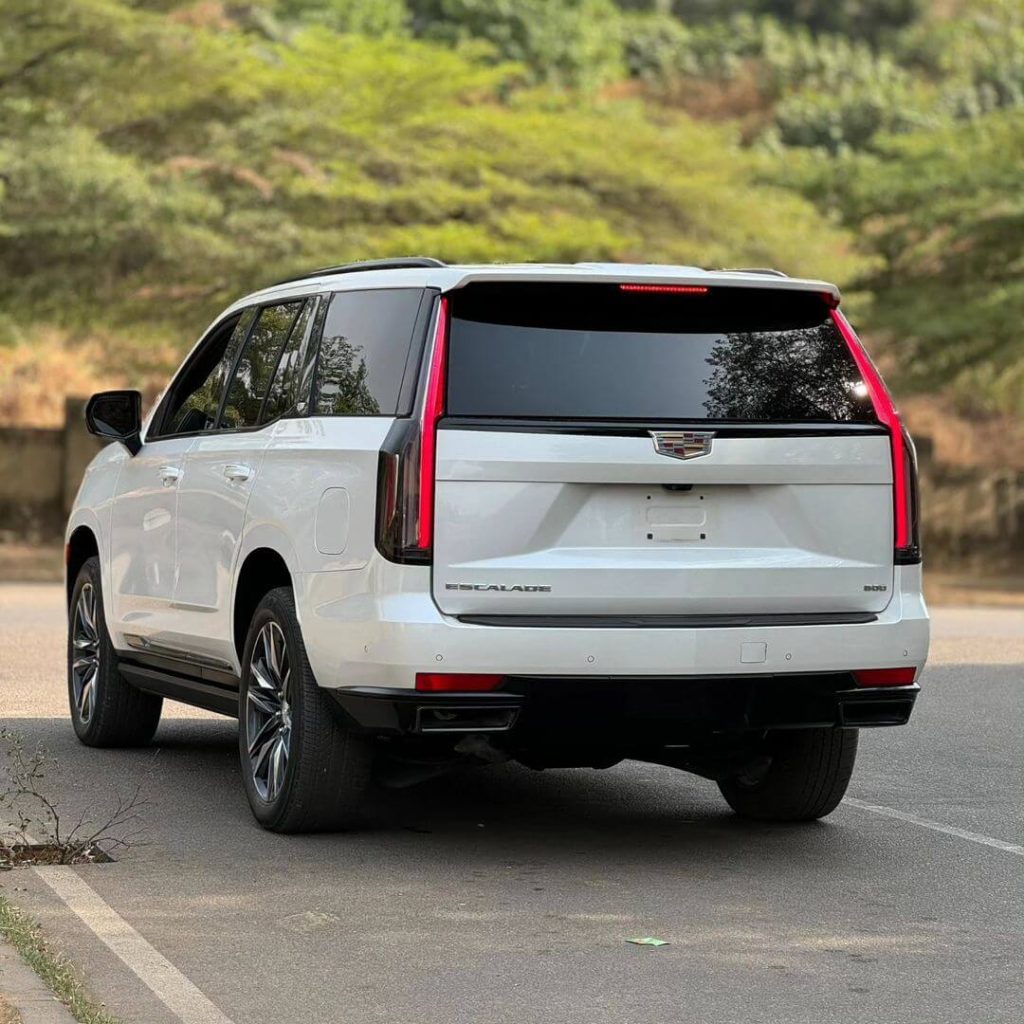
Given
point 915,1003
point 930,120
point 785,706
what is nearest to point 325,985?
point 915,1003

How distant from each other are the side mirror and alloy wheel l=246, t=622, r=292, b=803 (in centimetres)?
201

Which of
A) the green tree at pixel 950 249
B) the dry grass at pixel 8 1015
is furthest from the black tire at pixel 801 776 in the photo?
the green tree at pixel 950 249

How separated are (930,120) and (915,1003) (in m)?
44.0

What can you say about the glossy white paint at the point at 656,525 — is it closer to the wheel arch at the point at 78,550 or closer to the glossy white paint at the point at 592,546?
the glossy white paint at the point at 592,546

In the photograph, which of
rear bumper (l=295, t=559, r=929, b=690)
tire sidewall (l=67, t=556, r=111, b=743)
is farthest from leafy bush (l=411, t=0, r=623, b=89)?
rear bumper (l=295, t=559, r=929, b=690)

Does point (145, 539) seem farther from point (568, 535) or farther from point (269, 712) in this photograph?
point (568, 535)

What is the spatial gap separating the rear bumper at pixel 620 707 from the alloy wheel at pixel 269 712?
0.57 m

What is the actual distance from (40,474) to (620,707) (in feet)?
78.1

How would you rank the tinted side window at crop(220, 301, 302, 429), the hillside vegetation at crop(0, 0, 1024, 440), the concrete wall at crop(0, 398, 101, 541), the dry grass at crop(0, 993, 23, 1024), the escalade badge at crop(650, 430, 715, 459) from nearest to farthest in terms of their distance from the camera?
the dry grass at crop(0, 993, 23, 1024) < the escalade badge at crop(650, 430, 715, 459) < the tinted side window at crop(220, 301, 302, 429) < the hillside vegetation at crop(0, 0, 1024, 440) < the concrete wall at crop(0, 398, 101, 541)

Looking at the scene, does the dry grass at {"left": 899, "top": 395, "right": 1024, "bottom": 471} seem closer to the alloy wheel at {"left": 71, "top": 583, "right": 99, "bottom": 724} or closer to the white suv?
the alloy wheel at {"left": 71, "top": 583, "right": 99, "bottom": 724}

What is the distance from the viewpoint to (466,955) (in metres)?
6.23

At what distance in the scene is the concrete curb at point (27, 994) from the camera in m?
5.28

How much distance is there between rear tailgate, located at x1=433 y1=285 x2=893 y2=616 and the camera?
23.5 ft

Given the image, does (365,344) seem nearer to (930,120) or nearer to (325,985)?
(325,985)
